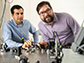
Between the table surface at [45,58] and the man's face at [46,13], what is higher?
the man's face at [46,13]

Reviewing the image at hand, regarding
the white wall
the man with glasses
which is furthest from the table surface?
the white wall

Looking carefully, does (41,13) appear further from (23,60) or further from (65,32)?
(23,60)

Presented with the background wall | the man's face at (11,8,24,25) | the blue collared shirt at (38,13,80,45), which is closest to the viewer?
the blue collared shirt at (38,13,80,45)

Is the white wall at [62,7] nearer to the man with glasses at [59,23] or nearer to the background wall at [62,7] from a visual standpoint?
the background wall at [62,7]

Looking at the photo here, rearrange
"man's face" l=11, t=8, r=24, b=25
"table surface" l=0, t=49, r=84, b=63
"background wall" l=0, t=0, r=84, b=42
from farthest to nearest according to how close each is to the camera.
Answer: "background wall" l=0, t=0, r=84, b=42, "man's face" l=11, t=8, r=24, b=25, "table surface" l=0, t=49, r=84, b=63

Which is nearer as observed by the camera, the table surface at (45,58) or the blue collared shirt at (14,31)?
the table surface at (45,58)

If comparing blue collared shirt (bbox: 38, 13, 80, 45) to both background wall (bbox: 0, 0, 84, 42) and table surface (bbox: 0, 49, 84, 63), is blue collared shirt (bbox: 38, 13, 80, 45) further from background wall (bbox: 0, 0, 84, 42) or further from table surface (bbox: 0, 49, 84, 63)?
background wall (bbox: 0, 0, 84, 42)

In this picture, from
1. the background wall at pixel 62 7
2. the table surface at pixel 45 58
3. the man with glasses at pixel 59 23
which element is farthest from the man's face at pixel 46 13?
the background wall at pixel 62 7

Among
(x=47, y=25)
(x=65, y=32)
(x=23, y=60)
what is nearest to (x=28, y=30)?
(x=47, y=25)

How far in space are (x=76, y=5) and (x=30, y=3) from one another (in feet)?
4.60

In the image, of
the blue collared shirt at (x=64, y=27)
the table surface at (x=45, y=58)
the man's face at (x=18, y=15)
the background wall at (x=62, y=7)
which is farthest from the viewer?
the background wall at (x=62, y=7)

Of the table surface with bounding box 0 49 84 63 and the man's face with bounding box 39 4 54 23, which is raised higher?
the man's face with bounding box 39 4 54 23

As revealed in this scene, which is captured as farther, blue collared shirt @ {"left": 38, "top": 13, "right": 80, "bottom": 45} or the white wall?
the white wall

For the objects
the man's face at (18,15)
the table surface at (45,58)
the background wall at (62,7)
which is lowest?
the table surface at (45,58)
